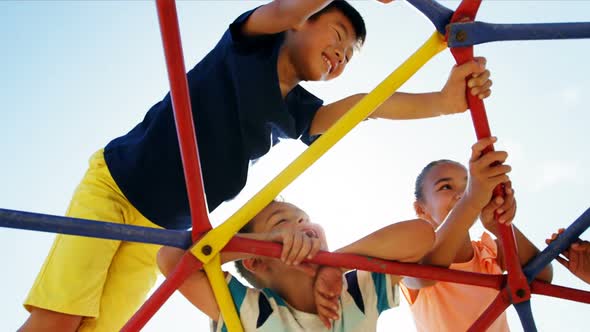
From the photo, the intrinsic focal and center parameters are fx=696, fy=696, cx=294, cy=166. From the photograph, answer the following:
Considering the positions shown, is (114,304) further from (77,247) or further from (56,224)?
(56,224)

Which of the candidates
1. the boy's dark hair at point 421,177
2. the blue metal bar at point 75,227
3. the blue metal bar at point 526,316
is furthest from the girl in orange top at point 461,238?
the blue metal bar at point 75,227

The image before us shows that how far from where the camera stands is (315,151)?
102 centimetres

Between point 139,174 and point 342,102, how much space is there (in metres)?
0.47

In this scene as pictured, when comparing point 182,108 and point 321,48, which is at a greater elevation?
point 321,48

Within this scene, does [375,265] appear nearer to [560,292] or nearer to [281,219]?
[281,219]

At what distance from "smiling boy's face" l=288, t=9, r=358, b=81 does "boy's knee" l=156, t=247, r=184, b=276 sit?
0.49 m

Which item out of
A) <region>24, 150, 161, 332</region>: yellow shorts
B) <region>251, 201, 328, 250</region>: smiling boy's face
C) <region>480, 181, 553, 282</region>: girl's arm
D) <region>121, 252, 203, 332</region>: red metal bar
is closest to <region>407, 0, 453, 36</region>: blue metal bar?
<region>480, 181, 553, 282</region>: girl's arm

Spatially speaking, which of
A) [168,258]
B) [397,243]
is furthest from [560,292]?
[168,258]

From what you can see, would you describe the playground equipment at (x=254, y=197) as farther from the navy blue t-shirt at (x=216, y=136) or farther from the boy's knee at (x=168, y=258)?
the navy blue t-shirt at (x=216, y=136)

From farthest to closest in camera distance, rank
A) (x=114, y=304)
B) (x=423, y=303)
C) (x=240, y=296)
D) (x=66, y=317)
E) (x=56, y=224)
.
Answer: (x=423, y=303) → (x=114, y=304) → (x=66, y=317) → (x=240, y=296) → (x=56, y=224)

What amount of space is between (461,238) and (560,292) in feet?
0.60

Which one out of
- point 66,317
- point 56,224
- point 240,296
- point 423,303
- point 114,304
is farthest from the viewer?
point 423,303

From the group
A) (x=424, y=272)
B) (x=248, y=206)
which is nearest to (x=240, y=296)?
(x=248, y=206)

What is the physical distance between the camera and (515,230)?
1.25 meters
